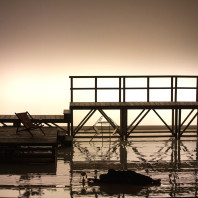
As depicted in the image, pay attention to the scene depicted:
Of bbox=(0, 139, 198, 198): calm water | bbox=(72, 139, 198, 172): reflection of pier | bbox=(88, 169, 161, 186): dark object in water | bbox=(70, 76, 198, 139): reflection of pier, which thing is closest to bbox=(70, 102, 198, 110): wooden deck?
bbox=(70, 76, 198, 139): reflection of pier

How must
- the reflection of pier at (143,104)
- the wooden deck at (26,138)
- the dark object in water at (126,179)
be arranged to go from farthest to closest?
the reflection of pier at (143,104), the wooden deck at (26,138), the dark object in water at (126,179)

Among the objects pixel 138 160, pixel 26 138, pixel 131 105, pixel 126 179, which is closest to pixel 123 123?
pixel 131 105

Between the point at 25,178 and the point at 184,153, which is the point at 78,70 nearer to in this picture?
the point at 184,153

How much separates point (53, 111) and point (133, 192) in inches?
207

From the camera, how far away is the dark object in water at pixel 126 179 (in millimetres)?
7910

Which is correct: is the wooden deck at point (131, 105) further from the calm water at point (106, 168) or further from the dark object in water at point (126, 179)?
the dark object in water at point (126, 179)

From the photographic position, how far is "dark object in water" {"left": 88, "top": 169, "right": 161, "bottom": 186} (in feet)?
26.0

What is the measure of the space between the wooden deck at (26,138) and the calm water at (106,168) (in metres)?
0.35

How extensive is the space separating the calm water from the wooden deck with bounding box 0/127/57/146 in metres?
0.35

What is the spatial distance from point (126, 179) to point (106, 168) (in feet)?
3.17

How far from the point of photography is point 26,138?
9711mm

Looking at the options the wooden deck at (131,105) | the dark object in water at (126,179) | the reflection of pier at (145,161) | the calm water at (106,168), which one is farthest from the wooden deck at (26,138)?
the dark object in water at (126,179)

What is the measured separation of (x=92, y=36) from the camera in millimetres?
12352

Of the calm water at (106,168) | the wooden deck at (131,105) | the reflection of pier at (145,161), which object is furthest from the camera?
the wooden deck at (131,105)
